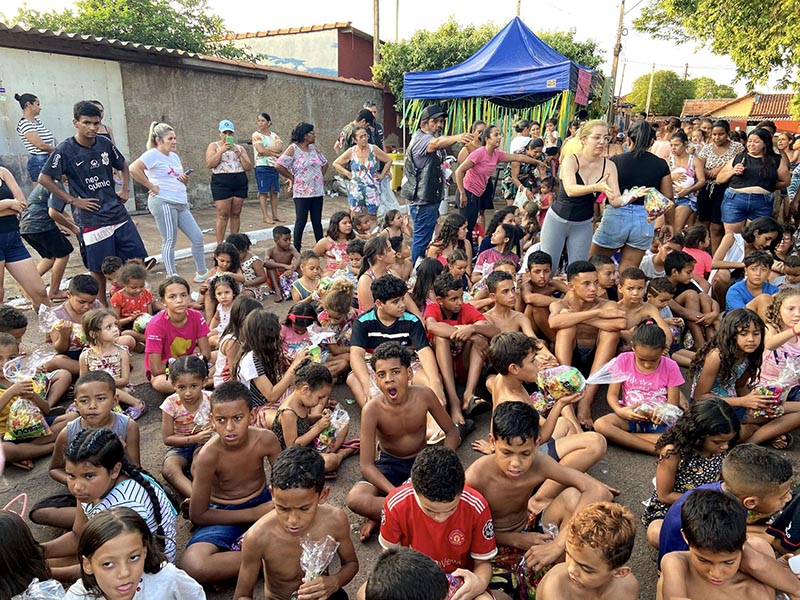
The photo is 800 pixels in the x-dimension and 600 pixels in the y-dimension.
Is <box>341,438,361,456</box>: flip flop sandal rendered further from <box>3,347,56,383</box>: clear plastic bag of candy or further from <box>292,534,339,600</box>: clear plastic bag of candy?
<box>3,347,56,383</box>: clear plastic bag of candy

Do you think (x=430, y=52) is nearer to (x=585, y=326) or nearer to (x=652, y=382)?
(x=585, y=326)

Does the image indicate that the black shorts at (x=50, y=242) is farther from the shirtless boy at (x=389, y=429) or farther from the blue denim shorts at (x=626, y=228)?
the blue denim shorts at (x=626, y=228)

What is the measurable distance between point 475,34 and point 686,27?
29.2 feet

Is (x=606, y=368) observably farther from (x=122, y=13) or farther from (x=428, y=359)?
(x=122, y=13)

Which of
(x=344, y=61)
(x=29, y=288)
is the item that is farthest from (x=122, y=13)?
(x=29, y=288)

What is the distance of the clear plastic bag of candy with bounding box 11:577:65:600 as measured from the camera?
1.96 metres

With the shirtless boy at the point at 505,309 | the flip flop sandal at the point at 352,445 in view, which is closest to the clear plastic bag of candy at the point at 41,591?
the flip flop sandal at the point at 352,445

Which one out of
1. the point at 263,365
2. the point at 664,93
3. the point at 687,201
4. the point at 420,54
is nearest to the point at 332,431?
the point at 263,365

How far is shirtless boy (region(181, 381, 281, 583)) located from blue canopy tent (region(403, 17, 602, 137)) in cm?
918

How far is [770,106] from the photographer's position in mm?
39938

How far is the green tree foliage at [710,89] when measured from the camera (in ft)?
177

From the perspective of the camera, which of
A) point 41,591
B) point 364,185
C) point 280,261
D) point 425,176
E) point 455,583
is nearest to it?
point 41,591

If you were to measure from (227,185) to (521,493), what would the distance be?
242 inches

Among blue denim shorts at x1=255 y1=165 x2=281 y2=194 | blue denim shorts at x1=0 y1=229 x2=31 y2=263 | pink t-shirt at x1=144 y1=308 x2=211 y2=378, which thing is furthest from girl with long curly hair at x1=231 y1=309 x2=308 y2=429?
blue denim shorts at x1=255 y1=165 x2=281 y2=194
